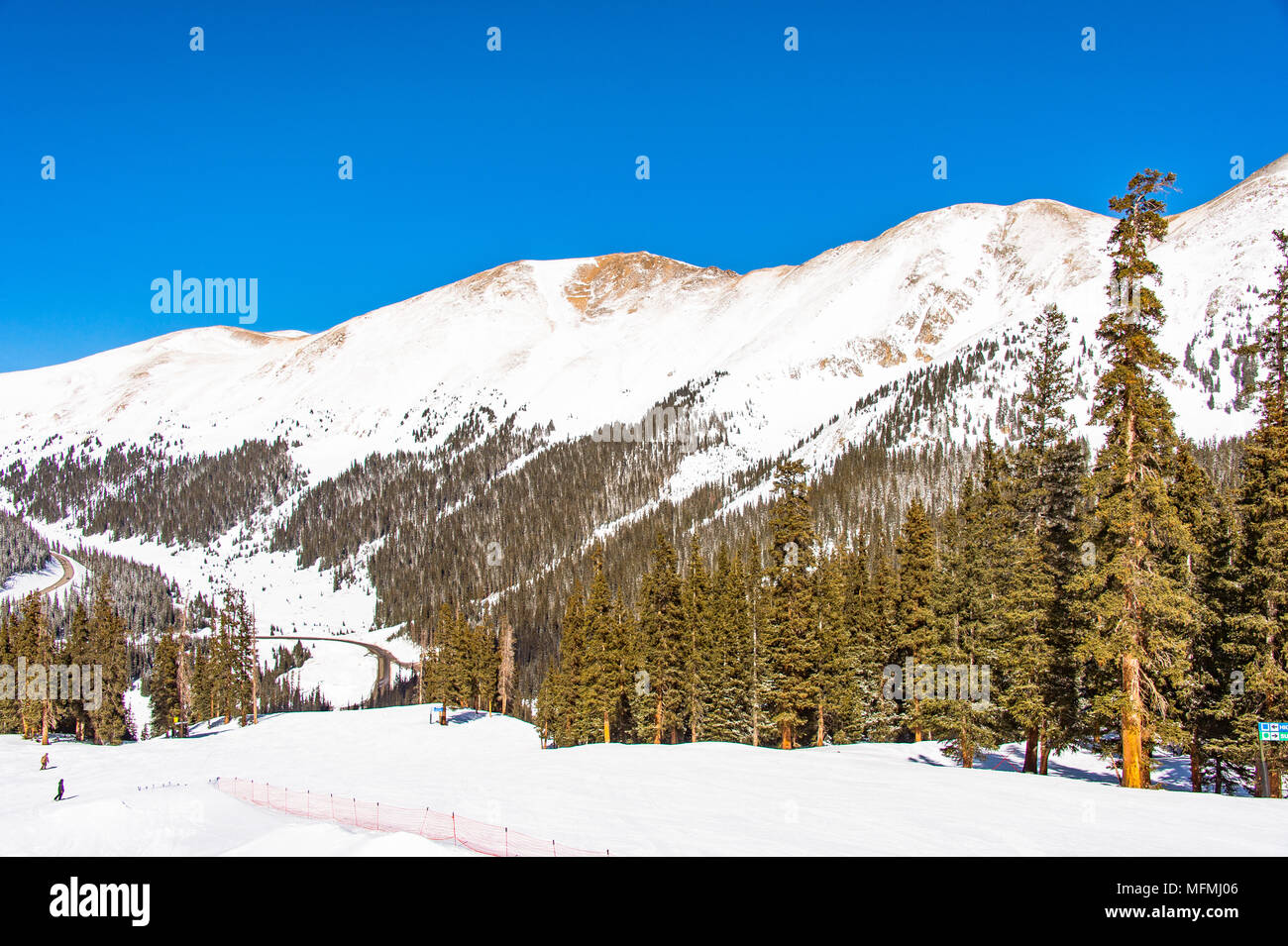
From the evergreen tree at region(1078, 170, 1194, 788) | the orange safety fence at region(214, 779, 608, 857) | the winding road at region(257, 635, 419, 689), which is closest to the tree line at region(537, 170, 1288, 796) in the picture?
the evergreen tree at region(1078, 170, 1194, 788)

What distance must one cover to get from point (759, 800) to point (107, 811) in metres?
18.5

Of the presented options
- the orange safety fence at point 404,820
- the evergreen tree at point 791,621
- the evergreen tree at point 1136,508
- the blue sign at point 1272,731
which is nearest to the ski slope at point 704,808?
the orange safety fence at point 404,820

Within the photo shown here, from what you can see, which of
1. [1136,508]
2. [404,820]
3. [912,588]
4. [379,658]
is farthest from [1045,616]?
[379,658]

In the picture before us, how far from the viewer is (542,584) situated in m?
179

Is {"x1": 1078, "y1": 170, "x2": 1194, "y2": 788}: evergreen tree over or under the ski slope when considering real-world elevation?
over

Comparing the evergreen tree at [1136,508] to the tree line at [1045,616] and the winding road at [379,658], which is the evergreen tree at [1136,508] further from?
the winding road at [379,658]

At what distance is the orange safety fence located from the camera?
1791cm

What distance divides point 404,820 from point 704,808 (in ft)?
29.5

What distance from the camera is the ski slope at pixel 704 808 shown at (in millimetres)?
17766

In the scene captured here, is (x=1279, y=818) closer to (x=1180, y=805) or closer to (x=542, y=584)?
(x=1180, y=805)

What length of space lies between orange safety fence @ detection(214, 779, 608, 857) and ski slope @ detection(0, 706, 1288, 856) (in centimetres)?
126

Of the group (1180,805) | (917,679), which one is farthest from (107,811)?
(917,679)

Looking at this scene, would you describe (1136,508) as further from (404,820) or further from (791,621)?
(404,820)

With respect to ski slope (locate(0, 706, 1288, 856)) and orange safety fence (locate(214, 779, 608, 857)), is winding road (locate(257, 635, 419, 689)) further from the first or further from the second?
orange safety fence (locate(214, 779, 608, 857))
